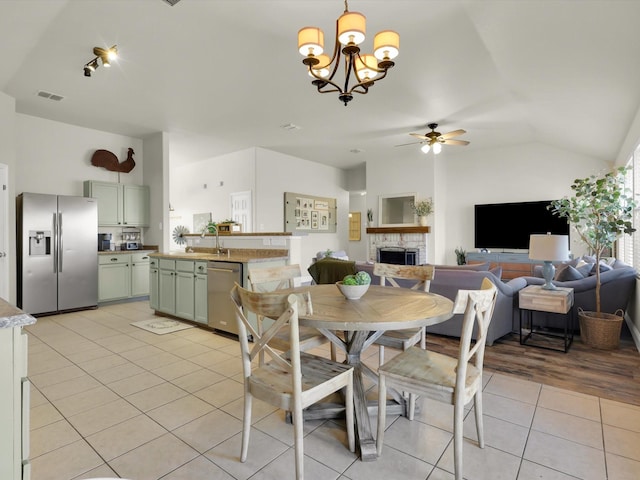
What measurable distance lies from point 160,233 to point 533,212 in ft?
23.1

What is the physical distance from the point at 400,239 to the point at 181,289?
513cm

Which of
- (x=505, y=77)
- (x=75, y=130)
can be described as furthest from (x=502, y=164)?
(x=75, y=130)

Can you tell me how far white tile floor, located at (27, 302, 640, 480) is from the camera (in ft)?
5.51

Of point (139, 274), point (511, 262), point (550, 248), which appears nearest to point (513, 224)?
point (511, 262)

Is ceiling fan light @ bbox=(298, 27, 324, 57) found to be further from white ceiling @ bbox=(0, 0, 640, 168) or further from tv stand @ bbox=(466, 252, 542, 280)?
tv stand @ bbox=(466, 252, 542, 280)

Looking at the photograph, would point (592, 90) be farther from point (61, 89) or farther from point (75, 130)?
point (75, 130)

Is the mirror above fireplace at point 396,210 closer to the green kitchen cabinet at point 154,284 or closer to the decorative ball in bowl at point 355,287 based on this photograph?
the green kitchen cabinet at point 154,284

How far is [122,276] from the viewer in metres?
5.73

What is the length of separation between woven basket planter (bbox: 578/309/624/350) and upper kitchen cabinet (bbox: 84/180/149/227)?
6.50 meters

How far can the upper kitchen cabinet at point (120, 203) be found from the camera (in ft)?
18.6

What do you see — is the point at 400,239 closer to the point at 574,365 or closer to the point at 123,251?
the point at 574,365

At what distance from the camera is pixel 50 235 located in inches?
193

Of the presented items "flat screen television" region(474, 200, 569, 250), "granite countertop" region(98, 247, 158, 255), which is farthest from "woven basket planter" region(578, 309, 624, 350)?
"granite countertop" region(98, 247, 158, 255)

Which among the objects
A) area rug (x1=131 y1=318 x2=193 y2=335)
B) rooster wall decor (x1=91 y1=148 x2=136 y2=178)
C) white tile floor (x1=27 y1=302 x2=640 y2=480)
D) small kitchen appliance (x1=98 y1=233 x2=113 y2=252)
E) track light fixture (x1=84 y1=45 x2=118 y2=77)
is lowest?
white tile floor (x1=27 y1=302 x2=640 y2=480)
